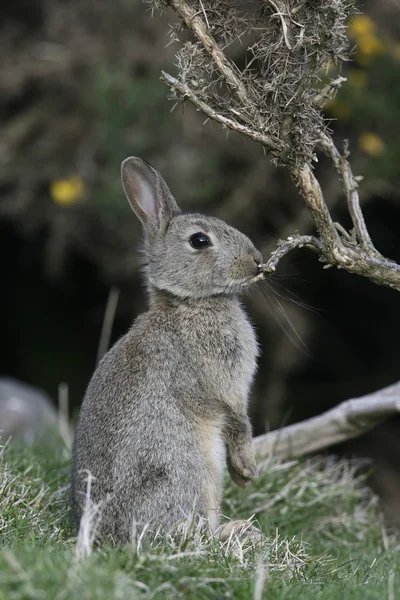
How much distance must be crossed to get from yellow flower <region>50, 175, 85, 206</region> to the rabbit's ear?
10.6 ft

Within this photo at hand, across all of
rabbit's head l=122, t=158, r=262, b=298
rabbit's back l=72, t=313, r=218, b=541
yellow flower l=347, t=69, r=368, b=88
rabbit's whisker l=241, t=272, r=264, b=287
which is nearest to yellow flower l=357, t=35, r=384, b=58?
yellow flower l=347, t=69, r=368, b=88

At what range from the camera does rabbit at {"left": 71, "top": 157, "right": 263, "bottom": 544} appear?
4.29 metres

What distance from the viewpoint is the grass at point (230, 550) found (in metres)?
2.97

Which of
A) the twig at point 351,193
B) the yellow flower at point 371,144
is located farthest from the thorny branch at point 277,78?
the yellow flower at point 371,144

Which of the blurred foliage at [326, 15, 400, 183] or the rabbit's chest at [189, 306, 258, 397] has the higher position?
the blurred foliage at [326, 15, 400, 183]

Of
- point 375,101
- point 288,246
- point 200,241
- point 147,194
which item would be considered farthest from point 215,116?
point 375,101

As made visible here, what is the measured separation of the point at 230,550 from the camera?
3908mm

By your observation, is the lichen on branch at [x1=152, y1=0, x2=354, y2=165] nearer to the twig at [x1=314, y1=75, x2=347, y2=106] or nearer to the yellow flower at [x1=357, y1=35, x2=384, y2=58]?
the twig at [x1=314, y1=75, x2=347, y2=106]

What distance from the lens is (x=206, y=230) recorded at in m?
4.96

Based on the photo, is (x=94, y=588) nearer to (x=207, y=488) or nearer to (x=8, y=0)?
(x=207, y=488)

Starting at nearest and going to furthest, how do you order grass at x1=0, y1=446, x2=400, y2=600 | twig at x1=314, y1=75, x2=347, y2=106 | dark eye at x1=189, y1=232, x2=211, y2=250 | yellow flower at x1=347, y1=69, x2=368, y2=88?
grass at x1=0, y1=446, x2=400, y2=600 → twig at x1=314, y1=75, x2=347, y2=106 → dark eye at x1=189, y1=232, x2=211, y2=250 → yellow flower at x1=347, y1=69, x2=368, y2=88

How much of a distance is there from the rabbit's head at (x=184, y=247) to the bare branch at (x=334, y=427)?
156 cm

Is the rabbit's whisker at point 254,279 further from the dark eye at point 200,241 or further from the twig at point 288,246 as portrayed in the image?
the dark eye at point 200,241

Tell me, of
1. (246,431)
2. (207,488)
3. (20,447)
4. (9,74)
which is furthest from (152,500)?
(9,74)
